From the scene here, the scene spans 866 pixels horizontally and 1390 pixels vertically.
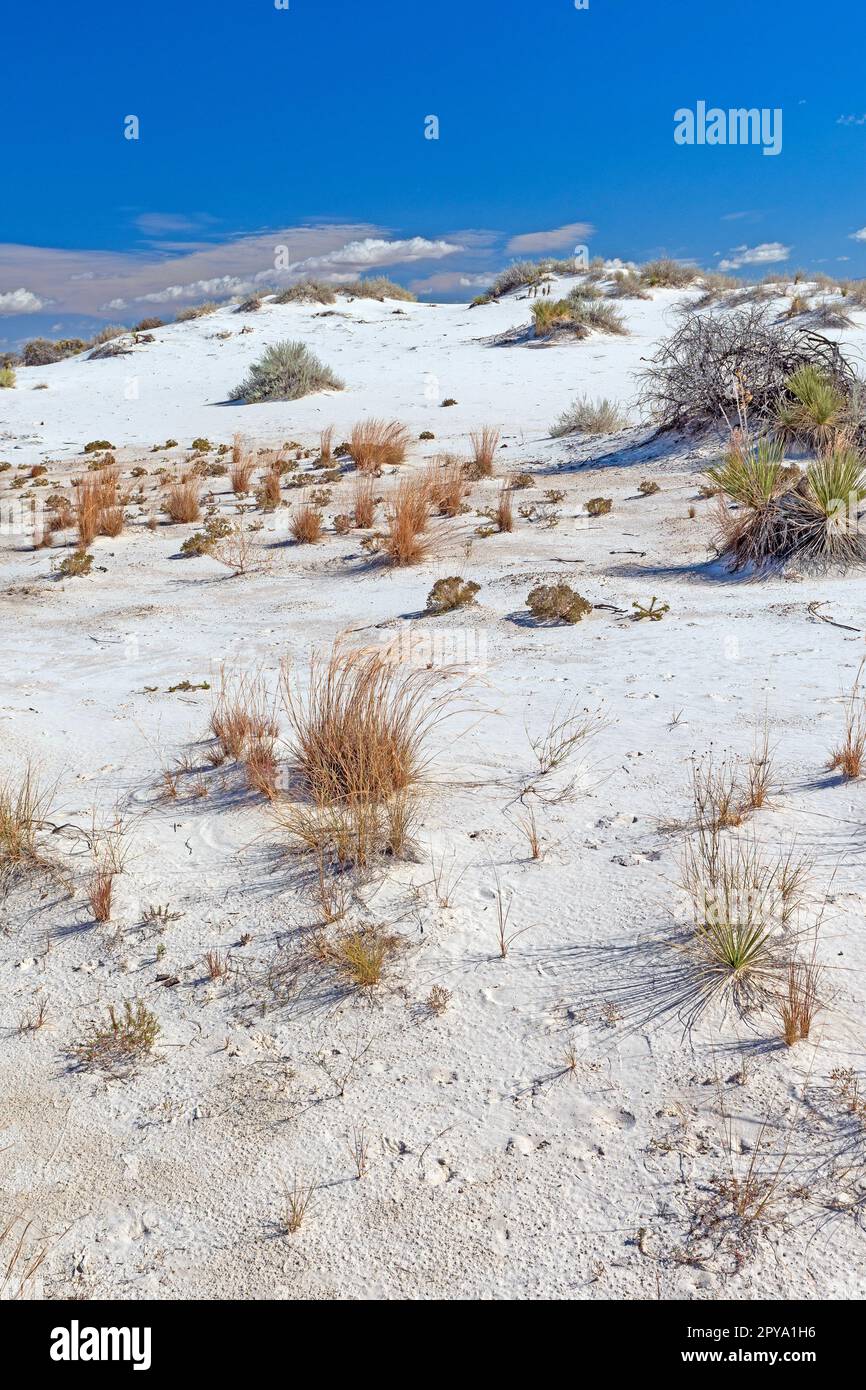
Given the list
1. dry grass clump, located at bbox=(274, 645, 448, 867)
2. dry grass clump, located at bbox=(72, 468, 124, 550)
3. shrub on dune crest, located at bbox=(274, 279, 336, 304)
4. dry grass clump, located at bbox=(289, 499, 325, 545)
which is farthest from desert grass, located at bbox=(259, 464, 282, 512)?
shrub on dune crest, located at bbox=(274, 279, 336, 304)

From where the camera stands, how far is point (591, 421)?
1316 cm

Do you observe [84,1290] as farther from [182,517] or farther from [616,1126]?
[182,517]

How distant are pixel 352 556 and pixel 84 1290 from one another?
693 centimetres

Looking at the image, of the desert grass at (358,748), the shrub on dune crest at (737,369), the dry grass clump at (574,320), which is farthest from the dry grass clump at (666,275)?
the desert grass at (358,748)

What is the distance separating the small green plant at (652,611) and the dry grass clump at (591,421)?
7.13 metres

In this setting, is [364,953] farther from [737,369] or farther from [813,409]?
[737,369]

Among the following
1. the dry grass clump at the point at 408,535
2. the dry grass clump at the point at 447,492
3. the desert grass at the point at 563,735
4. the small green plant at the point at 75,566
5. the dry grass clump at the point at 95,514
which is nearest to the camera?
the desert grass at the point at 563,735

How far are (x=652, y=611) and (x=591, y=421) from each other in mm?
7529

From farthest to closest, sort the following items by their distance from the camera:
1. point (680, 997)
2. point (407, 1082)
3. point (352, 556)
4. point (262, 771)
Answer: point (352, 556) < point (262, 771) < point (680, 997) < point (407, 1082)

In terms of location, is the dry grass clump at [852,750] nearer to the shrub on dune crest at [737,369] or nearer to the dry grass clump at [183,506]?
the shrub on dune crest at [737,369]

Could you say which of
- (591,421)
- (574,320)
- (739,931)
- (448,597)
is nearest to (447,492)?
(448,597)

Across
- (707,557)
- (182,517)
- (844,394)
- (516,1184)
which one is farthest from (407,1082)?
(844,394)

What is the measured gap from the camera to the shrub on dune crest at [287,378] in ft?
59.4

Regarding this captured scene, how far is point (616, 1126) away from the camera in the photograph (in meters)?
2.35
